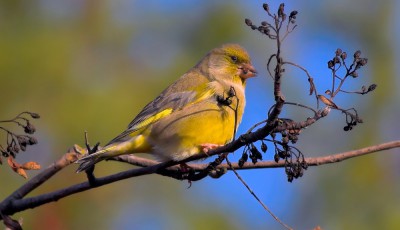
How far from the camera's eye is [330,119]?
777cm

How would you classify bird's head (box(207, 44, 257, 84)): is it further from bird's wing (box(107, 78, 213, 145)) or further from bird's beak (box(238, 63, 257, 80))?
bird's wing (box(107, 78, 213, 145))

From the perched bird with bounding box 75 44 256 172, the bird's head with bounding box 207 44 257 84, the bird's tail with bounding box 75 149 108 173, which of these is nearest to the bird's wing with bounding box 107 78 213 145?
the perched bird with bounding box 75 44 256 172

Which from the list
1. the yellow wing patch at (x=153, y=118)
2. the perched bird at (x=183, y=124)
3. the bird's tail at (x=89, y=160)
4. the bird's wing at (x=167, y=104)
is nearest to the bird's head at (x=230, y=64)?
the perched bird at (x=183, y=124)

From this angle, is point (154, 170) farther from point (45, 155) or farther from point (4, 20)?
point (4, 20)

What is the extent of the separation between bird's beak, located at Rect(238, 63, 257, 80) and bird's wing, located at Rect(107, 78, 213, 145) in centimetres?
39

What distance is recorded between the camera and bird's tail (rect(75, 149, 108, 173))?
3.28 metres

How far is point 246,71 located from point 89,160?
2011 mm

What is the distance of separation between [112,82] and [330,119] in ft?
7.84

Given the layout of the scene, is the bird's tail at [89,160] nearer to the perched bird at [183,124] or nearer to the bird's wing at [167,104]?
the perched bird at [183,124]

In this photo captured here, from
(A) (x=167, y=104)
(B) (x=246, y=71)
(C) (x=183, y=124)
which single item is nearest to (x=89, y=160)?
(C) (x=183, y=124)

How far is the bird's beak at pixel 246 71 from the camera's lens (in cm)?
516

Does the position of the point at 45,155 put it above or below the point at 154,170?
below

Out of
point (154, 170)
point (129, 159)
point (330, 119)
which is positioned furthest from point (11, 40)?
point (154, 170)

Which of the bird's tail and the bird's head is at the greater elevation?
the bird's tail
